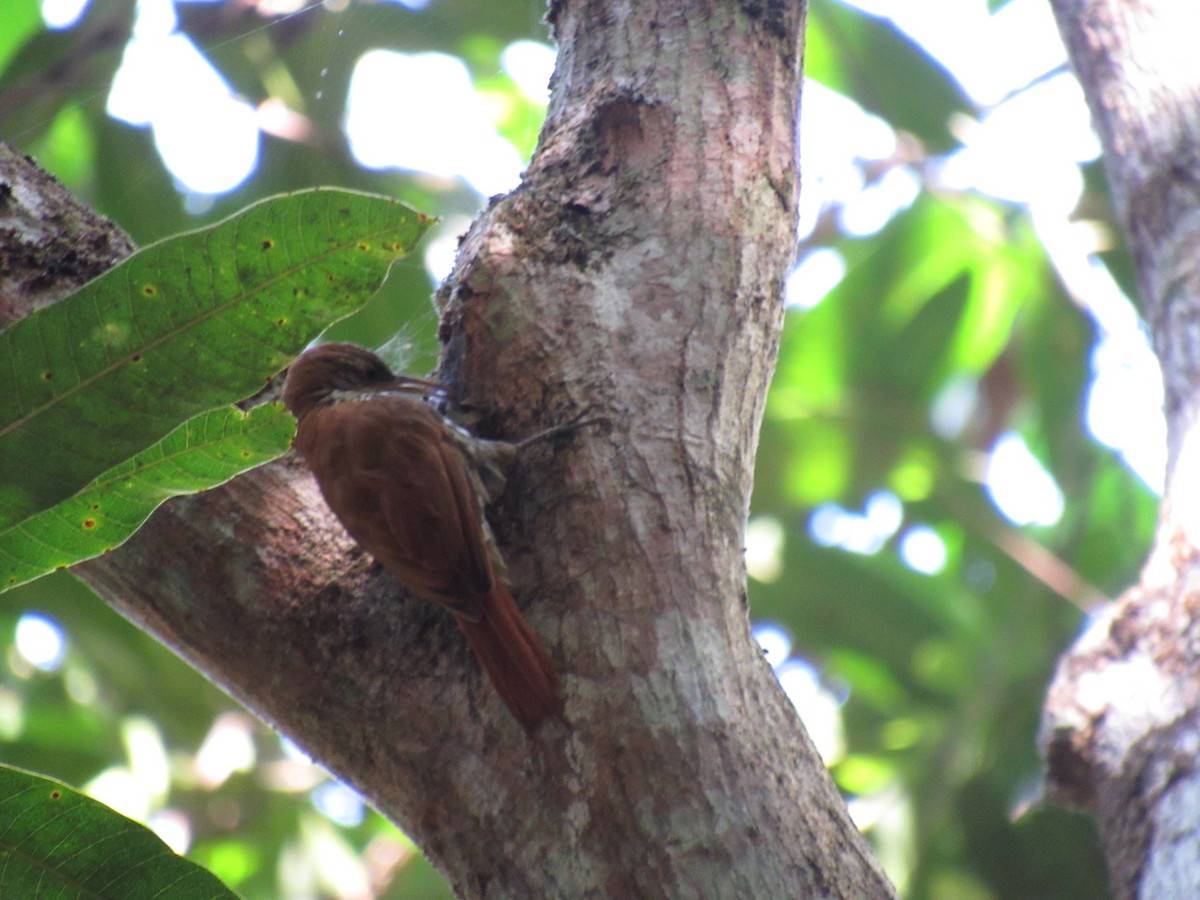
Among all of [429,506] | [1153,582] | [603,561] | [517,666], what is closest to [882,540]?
[1153,582]

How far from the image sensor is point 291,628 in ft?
6.48

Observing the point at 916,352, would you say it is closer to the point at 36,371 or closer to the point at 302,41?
the point at 302,41

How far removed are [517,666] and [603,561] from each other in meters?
0.25

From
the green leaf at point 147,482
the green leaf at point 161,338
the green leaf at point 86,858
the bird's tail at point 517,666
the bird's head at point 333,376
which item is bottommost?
the green leaf at point 86,858

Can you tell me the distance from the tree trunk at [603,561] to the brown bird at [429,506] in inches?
1.8

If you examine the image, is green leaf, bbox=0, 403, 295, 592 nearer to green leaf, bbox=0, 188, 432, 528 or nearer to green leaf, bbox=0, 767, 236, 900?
green leaf, bbox=0, 188, 432, 528

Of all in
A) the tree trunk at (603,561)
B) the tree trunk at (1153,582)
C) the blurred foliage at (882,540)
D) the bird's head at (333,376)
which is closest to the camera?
the tree trunk at (603,561)

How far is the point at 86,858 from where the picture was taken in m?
1.76

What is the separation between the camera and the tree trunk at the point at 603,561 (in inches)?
67.7

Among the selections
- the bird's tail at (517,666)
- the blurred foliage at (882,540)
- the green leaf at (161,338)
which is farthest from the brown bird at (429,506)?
the blurred foliage at (882,540)

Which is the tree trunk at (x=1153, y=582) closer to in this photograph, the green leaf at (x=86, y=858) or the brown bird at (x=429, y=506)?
the brown bird at (x=429, y=506)

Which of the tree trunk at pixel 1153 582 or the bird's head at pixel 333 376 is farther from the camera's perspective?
the bird's head at pixel 333 376

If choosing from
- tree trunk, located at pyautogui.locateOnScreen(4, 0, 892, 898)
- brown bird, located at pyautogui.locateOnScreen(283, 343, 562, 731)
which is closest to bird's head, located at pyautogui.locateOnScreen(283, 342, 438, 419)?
brown bird, located at pyautogui.locateOnScreen(283, 343, 562, 731)

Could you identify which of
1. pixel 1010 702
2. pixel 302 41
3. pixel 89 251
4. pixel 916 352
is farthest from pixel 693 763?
pixel 916 352
